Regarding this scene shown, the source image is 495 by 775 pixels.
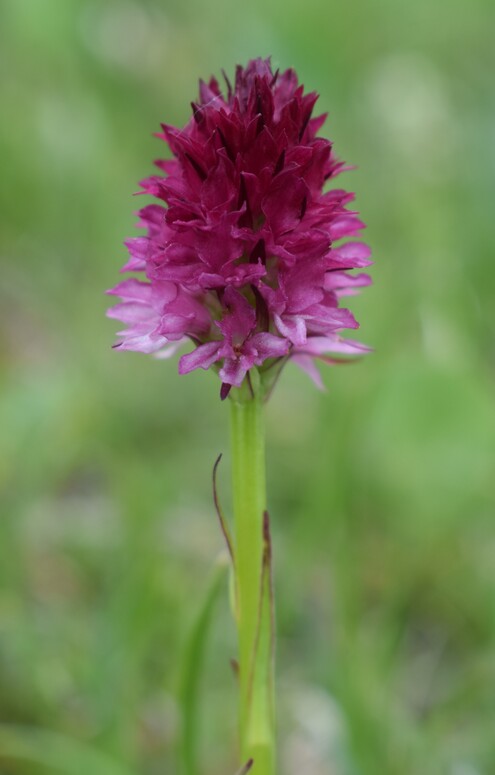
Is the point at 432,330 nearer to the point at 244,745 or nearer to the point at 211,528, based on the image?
the point at 211,528

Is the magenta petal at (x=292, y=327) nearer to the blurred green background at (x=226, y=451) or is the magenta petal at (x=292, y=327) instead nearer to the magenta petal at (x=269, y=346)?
the magenta petal at (x=269, y=346)

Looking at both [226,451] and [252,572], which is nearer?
[252,572]

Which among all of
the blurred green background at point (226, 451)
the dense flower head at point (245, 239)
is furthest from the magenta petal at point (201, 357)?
the blurred green background at point (226, 451)

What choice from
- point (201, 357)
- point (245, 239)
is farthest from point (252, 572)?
point (245, 239)

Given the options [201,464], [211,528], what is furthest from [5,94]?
[211,528]

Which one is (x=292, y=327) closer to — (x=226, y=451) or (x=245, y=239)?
(x=245, y=239)

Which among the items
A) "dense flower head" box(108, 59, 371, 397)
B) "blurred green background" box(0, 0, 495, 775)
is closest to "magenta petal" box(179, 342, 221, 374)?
"dense flower head" box(108, 59, 371, 397)

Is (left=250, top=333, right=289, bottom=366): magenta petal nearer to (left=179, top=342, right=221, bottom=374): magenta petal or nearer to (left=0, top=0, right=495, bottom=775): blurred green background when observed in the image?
(left=179, top=342, right=221, bottom=374): magenta petal
